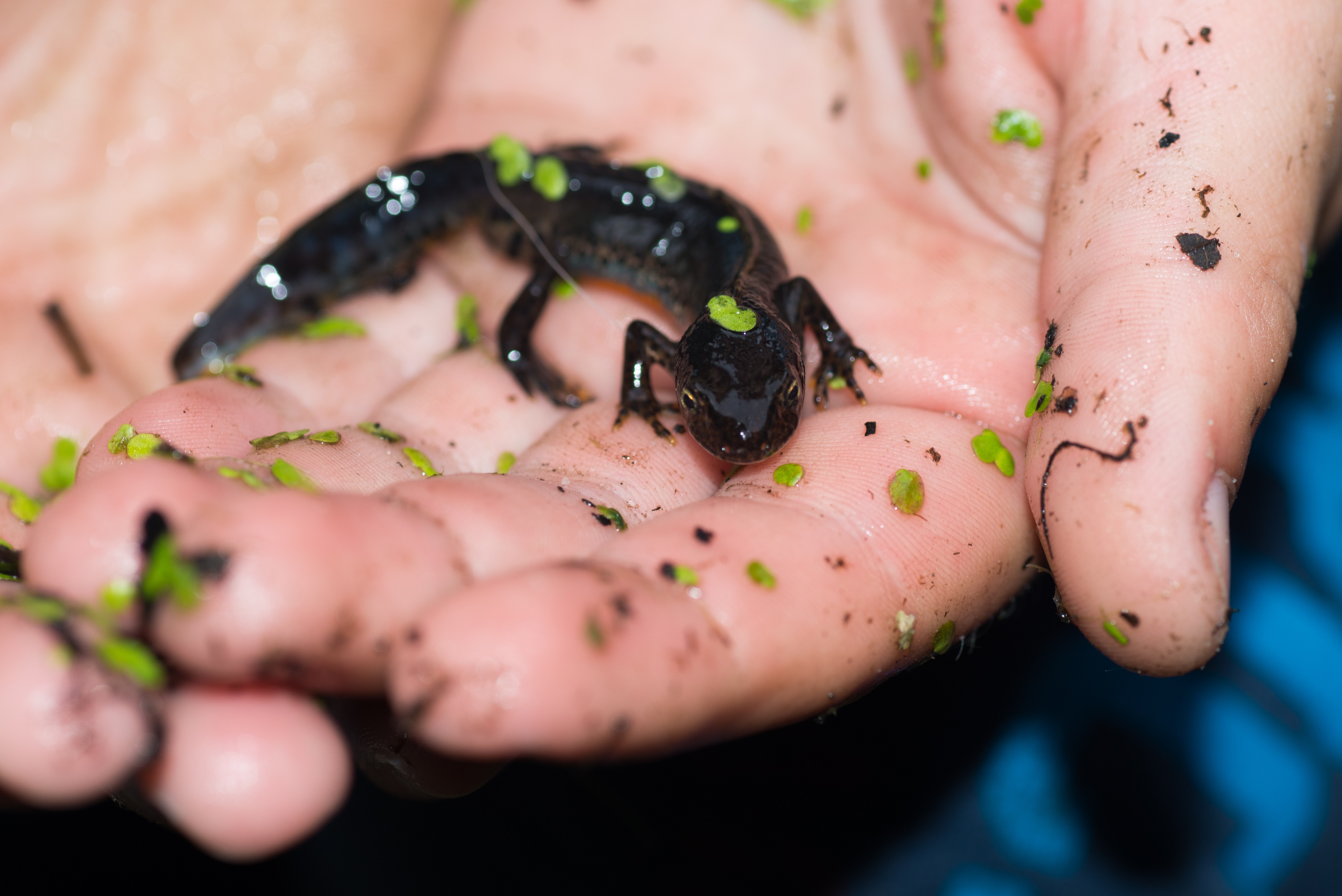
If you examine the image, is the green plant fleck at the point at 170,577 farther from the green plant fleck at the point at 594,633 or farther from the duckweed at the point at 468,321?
the duckweed at the point at 468,321

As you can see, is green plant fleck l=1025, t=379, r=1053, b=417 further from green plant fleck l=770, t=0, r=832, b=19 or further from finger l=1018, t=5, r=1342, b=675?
green plant fleck l=770, t=0, r=832, b=19

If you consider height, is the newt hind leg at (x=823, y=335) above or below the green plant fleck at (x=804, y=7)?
below

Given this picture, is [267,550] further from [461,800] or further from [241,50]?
[241,50]

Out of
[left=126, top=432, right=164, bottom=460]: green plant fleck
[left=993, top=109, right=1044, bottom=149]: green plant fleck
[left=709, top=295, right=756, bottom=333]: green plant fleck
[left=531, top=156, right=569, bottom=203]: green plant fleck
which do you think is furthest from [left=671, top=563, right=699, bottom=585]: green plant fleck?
[left=531, top=156, right=569, bottom=203]: green plant fleck

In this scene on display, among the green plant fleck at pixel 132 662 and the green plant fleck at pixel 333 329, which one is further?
the green plant fleck at pixel 333 329

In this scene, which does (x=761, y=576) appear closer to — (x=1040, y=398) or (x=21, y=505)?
(x=1040, y=398)

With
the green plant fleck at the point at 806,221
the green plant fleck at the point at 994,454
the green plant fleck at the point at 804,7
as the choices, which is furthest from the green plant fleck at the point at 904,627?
the green plant fleck at the point at 804,7
